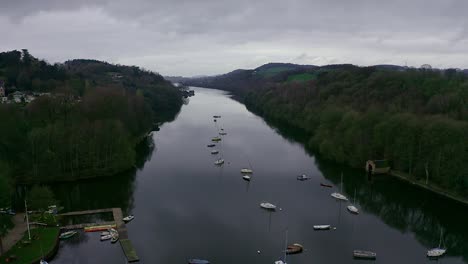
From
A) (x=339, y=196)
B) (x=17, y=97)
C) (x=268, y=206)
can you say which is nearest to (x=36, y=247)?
→ (x=268, y=206)

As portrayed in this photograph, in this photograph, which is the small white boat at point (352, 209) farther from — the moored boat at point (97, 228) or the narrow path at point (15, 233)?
the narrow path at point (15, 233)

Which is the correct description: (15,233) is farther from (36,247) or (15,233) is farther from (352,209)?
(352,209)

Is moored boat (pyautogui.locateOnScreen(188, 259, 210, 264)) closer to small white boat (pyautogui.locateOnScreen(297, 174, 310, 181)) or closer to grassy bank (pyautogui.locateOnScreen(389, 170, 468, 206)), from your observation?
small white boat (pyautogui.locateOnScreen(297, 174, 310, 181))

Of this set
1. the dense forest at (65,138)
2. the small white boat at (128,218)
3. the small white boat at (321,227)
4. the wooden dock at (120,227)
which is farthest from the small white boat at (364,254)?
the dense forest at (65,138)

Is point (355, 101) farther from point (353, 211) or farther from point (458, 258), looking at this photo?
point (458, 258)

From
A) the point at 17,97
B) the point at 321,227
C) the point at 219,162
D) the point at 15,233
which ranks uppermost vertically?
the point at 17,97

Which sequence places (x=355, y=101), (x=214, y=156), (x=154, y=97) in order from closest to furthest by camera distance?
(x=214, y=156)
(x=355, y=101)
(x=154, y=97)

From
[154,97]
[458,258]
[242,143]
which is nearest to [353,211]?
[458,258]
